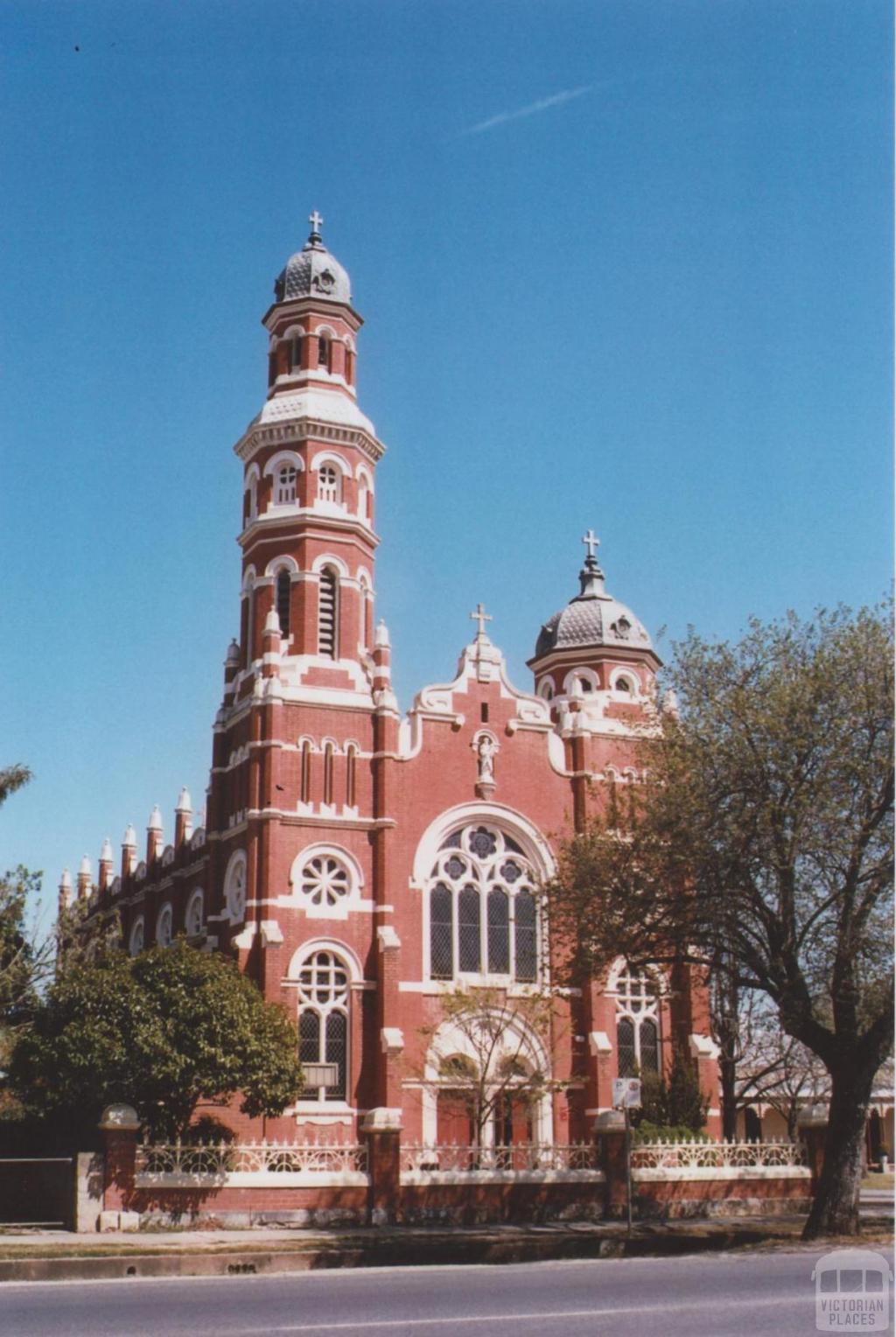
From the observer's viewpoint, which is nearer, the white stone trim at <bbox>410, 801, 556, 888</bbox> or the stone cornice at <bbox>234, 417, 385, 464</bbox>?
the white stone trim at <bbox>410, 801, 556, 888</bbox>

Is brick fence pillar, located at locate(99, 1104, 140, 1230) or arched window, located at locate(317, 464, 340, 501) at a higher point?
arched window, located at locate(317, 464, 340, 501)

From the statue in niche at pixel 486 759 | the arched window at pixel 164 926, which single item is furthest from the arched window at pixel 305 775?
the arched window at pixel 164 926

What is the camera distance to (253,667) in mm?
42969

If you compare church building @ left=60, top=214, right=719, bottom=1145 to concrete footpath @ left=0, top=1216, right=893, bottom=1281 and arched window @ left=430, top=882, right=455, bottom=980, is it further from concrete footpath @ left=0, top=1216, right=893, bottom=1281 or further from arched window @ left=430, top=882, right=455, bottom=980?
concrete footpath @ left=0, top=1216, right=893, bottom=1281

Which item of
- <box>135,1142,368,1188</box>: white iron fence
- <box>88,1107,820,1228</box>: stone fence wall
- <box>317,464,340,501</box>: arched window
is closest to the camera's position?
<box>88,1107,820,1228</box>: stone fence wall

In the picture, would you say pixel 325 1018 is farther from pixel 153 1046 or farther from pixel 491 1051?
pixel 153 1046

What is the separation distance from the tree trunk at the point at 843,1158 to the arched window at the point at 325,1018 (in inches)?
612

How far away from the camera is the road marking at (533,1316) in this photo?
13.4 meters

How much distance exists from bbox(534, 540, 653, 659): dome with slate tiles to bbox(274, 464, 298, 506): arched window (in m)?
12.1

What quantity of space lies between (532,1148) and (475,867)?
10.2m

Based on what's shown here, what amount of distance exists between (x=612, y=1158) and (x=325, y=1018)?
9255 millimetres

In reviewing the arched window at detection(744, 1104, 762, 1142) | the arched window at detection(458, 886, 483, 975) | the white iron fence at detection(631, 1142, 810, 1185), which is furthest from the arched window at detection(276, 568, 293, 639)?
the arched window at detection(744, 1104, 762, 1142)

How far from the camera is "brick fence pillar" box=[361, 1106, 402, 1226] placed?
3038 cm

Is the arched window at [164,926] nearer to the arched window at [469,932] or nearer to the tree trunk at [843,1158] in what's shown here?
the arched window at [469,932]
